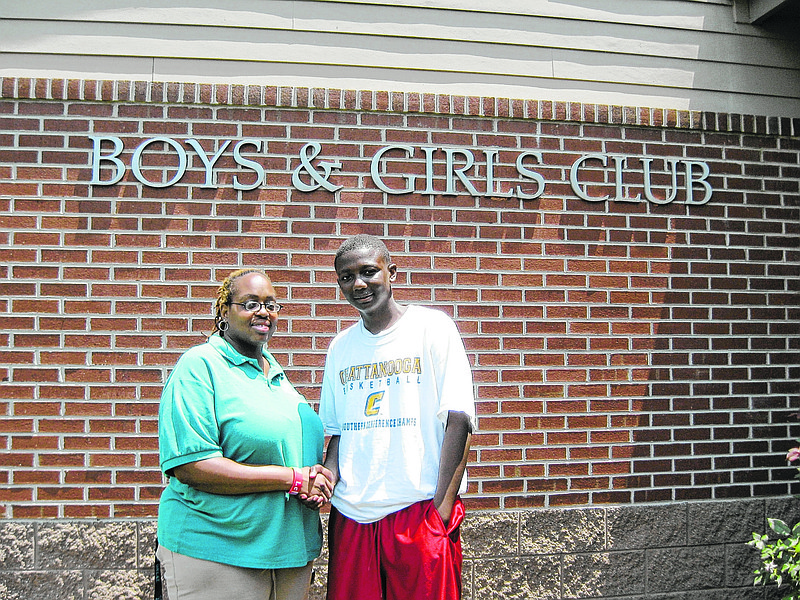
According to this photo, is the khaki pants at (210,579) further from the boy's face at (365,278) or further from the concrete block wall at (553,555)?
the concrete block wall at (553,555)

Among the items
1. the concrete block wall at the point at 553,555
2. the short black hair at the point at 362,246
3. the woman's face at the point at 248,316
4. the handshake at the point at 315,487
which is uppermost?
the short black hair at the point at 362,246

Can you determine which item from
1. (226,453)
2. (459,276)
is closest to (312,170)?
(459,276)

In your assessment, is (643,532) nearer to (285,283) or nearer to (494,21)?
(285,283)

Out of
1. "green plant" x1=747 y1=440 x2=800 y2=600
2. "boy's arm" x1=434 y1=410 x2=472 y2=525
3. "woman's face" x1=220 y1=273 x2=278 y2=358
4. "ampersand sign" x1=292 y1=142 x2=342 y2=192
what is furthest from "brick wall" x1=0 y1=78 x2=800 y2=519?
"boy's arm" x1=434 y1=410 x2=472 y2=525

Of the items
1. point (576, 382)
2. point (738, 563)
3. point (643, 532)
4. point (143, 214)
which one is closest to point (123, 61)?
point (143, 214)

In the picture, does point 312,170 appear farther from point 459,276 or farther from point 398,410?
point 398,410

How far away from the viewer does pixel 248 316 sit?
2.49 metres

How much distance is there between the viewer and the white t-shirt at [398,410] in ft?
7.87

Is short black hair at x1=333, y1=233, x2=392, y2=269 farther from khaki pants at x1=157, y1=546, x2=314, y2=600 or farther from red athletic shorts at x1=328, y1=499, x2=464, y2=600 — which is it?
khaki pants at x1=157, y1=546, x2=314, y2=600

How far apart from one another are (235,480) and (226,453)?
0.11 m

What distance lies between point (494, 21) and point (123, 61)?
6.62ft

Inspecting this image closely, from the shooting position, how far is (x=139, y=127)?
3572mm

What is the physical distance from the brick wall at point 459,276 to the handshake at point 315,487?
1136 millimetres

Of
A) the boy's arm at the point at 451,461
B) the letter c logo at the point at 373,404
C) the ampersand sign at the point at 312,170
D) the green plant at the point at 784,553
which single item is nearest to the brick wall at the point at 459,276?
the ampersand sign at the point at 312,170
